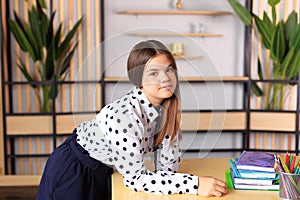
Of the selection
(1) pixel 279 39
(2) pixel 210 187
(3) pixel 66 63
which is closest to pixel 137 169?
(2) pixel 210 187

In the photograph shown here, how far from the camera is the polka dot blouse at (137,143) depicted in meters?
1.48

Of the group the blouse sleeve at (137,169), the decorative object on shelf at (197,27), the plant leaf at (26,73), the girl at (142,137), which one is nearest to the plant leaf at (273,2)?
the decorative object on shelf at (197,27)

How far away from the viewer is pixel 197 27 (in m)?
Answer: 3.92

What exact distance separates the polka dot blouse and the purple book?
191 mm

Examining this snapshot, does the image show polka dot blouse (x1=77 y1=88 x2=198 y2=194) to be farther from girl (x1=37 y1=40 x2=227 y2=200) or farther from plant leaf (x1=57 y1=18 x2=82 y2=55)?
plant leaf (x1=57 y1=18 x2=82 y2=55)

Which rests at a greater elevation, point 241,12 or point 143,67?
point 241,12

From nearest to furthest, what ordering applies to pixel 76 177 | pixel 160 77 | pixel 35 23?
pixel 160 77, pixel 76 177, pixel 35 23

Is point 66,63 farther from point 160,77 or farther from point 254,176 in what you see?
point 160,77

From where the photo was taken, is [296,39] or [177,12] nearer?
[296,39]

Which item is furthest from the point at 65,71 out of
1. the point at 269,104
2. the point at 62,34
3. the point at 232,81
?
the point at 269,104

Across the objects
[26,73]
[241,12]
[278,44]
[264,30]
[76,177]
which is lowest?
[76,177]

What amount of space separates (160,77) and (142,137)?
0.25 m

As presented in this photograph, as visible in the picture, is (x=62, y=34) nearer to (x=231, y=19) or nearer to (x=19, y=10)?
(x=19, y=10)

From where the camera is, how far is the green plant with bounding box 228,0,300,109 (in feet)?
12.1
